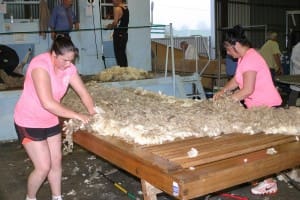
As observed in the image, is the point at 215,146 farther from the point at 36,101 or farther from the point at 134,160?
the point at 36,101

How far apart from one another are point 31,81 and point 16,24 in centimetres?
533

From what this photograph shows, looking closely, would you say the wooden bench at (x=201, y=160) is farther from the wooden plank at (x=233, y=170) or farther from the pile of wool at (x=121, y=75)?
the pile of wool at (x=121, y=75)

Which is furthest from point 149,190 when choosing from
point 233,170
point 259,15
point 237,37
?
point 259,15

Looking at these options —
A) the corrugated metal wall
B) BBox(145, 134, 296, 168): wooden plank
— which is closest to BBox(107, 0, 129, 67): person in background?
BBox(145, 134, 296, 168): wooden plank

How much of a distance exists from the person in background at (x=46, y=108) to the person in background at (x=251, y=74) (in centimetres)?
114

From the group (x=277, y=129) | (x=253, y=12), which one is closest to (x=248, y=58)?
(x=277, y=129)

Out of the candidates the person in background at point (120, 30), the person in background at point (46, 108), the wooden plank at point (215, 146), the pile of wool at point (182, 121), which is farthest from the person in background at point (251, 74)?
the person in background at point (120, 30)

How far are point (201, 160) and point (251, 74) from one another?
47.8 inches

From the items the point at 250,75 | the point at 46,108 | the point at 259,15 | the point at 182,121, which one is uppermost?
the point at 259,15

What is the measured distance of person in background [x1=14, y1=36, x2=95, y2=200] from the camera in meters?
2.65

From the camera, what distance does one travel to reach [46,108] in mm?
2648

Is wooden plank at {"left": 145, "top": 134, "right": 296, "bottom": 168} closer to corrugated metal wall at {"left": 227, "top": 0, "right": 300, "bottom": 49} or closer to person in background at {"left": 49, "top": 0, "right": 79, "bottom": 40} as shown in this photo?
person in background at {"left": 49, "top": 0, "right": 79, "bottom": 40}

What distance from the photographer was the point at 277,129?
2.58 metres

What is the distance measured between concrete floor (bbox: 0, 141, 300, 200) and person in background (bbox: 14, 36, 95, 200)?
710 mm
